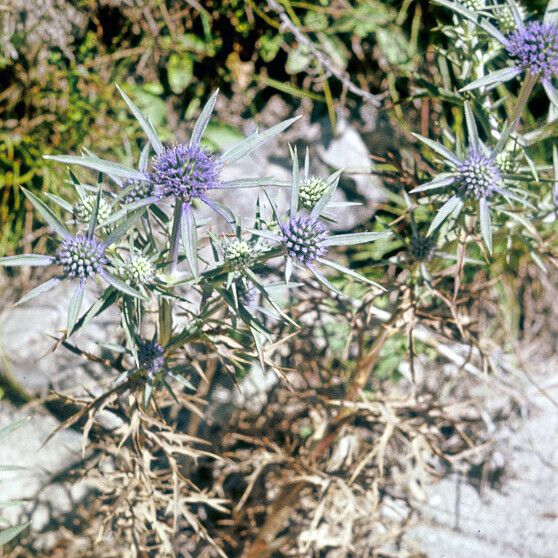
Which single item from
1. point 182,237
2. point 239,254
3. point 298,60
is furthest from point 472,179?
point 298,60

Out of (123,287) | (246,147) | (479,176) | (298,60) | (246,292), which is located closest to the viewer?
(123,287)

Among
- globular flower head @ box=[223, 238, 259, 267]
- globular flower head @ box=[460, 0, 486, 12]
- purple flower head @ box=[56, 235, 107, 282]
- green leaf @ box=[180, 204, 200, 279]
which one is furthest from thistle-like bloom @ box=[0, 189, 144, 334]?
globular flower head @ box=[460, 0, 486, 12]

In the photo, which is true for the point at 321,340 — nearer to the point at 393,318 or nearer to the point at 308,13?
the point at 393,318

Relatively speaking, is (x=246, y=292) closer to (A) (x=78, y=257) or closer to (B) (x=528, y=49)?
(A) (x=78, y=257)

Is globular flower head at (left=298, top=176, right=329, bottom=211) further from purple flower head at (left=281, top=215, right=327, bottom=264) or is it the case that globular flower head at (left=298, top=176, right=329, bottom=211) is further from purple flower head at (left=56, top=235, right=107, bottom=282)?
purple flower head at (left=56, top=235, right=107, bottom=282)

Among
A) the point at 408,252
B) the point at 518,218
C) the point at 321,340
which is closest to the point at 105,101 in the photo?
the point at 321,340

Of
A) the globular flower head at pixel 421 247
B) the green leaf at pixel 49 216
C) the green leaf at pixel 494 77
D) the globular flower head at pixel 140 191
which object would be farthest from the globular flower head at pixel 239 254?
the green leaf at pixel 494 77

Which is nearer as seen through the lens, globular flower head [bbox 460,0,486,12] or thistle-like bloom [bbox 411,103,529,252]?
thistle-like bloom [bbox 411,103,529,252]
